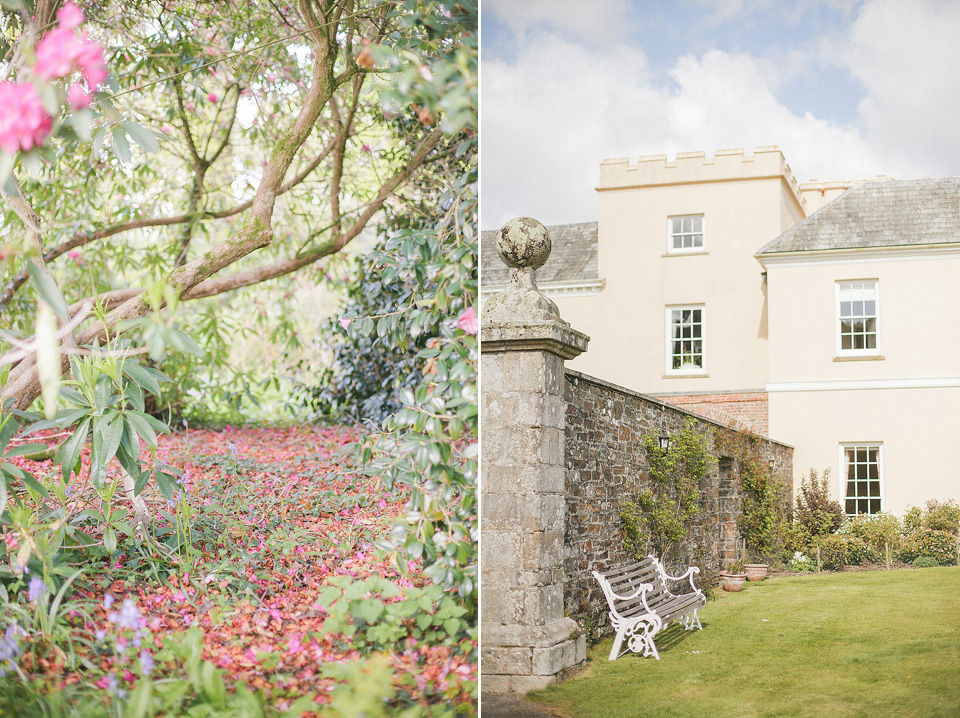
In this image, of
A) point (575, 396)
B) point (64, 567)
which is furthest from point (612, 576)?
point (64, 567)

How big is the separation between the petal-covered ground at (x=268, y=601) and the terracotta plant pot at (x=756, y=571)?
1856mm

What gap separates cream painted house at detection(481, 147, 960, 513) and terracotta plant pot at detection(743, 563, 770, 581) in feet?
1.78

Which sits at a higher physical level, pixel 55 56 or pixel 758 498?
pixel 55 56

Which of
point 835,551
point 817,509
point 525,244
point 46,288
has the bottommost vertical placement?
point 835,551

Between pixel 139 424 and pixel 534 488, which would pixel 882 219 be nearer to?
pixel 534 488

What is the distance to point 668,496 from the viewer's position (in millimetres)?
4586

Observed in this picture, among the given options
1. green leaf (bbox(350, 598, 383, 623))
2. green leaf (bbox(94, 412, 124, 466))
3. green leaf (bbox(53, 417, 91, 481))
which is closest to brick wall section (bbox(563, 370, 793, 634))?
green leaf (bbox(350, 598, 383, 623))

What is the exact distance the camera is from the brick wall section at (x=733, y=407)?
423cm

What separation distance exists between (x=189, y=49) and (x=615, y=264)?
9.43 feet

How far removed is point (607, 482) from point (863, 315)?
5.15 feet

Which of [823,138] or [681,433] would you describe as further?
[681,433]

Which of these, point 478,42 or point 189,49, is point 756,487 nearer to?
point 478,42

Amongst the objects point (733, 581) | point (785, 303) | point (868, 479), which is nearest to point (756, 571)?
point (733, 581)

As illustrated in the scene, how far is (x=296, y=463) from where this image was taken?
4770mm
